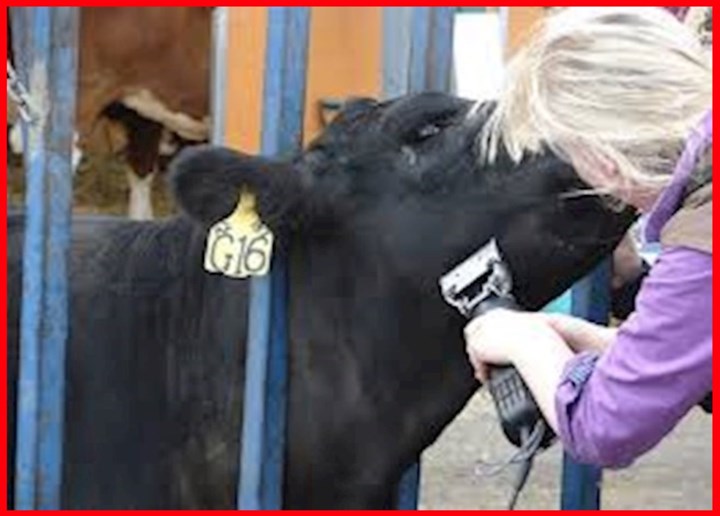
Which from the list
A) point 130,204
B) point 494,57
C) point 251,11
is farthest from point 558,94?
point 130,204

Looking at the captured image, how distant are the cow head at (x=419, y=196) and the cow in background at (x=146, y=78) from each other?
6.74m

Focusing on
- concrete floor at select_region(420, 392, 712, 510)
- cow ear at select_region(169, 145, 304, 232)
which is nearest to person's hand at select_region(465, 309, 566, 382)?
cow ear at select_region(169, 145, 304, 232)

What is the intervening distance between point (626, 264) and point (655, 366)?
1142 millimetres

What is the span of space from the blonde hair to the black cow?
42cm

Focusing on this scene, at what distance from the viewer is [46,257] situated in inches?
105

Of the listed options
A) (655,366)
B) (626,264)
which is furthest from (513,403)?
(626,264)

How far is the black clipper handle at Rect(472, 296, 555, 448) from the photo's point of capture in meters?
2.18

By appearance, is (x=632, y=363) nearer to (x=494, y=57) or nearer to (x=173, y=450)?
(x=173, y=450)

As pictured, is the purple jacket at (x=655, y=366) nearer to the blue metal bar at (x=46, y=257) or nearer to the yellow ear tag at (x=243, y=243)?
the yellow ear tag at (x=243, y=243)

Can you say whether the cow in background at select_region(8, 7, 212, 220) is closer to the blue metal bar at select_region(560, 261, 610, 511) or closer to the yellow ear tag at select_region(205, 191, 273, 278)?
the blue metal bar at select_region(560, 261, 610, 511)

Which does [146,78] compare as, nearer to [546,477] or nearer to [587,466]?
[546,477]

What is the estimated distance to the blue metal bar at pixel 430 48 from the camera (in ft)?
8.96

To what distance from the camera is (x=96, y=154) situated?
1054cm

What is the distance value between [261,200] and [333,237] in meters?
0.18
